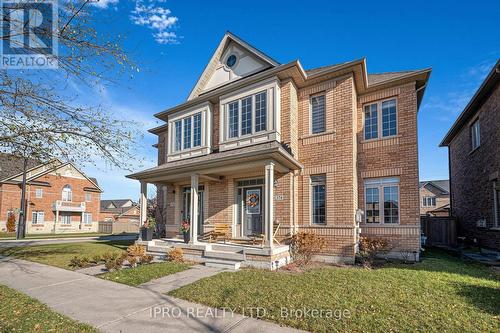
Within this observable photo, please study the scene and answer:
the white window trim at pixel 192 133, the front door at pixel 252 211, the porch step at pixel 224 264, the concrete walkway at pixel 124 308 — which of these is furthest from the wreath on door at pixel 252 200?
the concrete walkway at pixel 124 308

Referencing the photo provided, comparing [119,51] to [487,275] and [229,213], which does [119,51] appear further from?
[487,275]

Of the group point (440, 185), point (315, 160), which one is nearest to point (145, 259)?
point (315, 160)

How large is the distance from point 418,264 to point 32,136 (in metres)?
11.4

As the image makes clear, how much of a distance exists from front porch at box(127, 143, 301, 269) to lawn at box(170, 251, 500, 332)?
144cm

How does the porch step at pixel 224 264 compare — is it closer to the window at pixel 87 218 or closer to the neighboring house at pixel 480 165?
the neighboring house at pixel 480 165

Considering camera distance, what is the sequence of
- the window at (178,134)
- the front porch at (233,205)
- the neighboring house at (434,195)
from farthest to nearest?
the neighboring house at (434,195), the window at (178,134), the front porch at (233,205)

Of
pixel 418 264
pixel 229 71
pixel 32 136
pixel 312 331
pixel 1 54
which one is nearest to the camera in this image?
pixel 312 331

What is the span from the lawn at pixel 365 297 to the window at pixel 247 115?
559 cm

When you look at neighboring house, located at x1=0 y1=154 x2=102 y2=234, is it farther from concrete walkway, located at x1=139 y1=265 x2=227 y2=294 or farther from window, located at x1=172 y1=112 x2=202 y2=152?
concrete walkway, located at x1=139 y1=265 x2=227 y2=294

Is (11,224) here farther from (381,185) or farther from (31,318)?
(381,185)

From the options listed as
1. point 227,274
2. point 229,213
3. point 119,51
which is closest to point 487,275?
point 227,274

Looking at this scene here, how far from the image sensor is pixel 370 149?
36.9 feet

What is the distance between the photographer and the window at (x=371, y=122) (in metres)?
11.4

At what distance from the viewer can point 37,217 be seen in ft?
108
